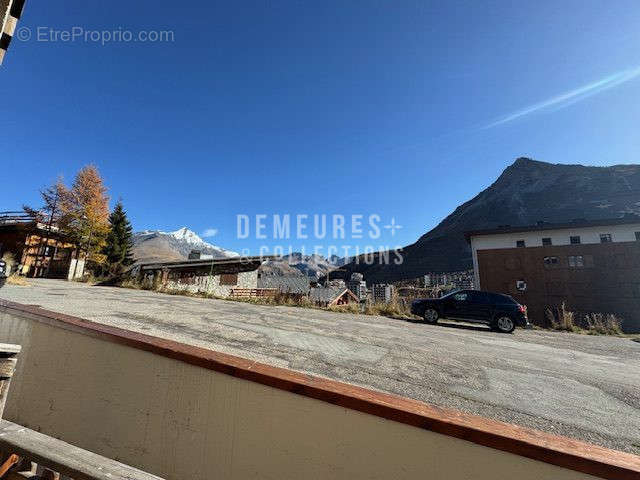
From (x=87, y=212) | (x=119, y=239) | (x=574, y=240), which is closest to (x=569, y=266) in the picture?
(x=574, y=240)

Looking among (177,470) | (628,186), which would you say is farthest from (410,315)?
(628,186)

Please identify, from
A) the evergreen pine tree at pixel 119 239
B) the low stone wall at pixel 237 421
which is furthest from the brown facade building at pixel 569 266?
the evergreen pine tree at pixel 119 239

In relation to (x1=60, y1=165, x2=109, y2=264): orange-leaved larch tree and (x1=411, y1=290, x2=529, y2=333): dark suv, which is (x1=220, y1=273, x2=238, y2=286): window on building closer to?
(x1=60, y1=165, x2=109, y2=264): orange-leaved larch tree

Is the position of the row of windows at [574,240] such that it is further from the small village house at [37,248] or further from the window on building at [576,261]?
the small village house at [37,248]

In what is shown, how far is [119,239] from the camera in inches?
1350

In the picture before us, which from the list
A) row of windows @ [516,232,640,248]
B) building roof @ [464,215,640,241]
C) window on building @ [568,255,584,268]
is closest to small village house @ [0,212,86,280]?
building roof @ [464,215,640,241]

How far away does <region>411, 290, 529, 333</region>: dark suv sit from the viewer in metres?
11.1

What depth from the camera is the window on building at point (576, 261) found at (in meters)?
25.2

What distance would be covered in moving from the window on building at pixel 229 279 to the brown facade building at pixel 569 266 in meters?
24.0

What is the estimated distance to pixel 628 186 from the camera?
287ft

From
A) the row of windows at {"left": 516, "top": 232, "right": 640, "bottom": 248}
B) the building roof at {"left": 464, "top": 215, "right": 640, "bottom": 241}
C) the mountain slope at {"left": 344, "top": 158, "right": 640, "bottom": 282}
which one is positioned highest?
the mountain slope at {"left": 344, "top": 158, "right": 640, "bottom": 282}

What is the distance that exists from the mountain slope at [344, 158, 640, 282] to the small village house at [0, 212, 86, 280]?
7263 centimetres

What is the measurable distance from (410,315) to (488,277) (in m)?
18.8

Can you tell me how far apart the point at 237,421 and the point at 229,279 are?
26.7 meters
